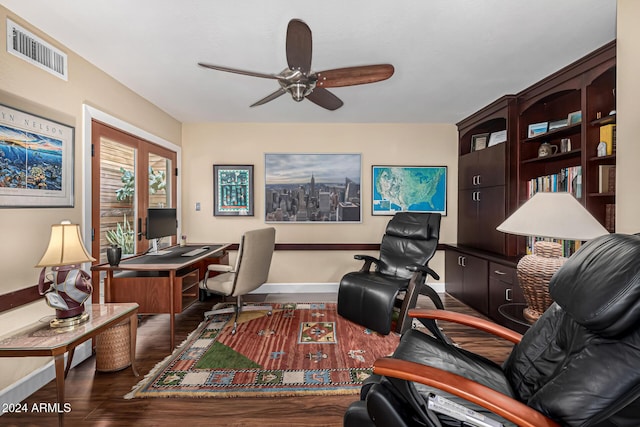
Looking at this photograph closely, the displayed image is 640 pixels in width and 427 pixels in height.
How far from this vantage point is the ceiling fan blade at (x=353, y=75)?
1740 mm

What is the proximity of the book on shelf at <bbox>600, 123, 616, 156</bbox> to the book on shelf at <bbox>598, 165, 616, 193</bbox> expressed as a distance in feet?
0.40

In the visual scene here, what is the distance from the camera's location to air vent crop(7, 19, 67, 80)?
1.76m

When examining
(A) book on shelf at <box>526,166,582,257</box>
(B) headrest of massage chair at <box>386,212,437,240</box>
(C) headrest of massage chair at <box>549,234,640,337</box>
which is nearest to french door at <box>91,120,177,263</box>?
(B) headrest of massage chair at <box>386,212,437,240</box>

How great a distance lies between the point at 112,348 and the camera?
2.05m

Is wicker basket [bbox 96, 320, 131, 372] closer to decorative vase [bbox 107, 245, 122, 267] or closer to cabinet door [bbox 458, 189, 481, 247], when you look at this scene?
decorative vase [bbox 107, 245, 122, 267]

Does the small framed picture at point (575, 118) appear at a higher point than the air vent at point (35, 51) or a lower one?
lower

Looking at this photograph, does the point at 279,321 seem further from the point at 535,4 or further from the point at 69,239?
the point at 535,4

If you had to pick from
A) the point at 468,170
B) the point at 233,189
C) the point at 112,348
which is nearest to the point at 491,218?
the point at 468,170

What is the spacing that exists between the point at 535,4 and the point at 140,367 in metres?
3.65

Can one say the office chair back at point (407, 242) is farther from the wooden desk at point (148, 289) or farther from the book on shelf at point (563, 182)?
the wooden desk at point (148, 289)

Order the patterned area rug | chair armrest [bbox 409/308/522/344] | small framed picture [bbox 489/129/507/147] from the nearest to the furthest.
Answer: chair armrest [bbox 409/308/522/344], the patterned area rug, small framed picture [bbox 489/129/507/147]

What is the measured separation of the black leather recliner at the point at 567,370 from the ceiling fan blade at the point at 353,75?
4.61 ft

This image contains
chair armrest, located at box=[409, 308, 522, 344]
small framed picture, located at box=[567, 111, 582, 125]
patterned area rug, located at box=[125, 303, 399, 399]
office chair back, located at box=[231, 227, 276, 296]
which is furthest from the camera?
office chair back, located at box=[231, 227, 276, 296]

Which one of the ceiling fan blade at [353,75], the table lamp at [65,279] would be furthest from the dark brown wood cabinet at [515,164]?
the table lamp at [65,279]
